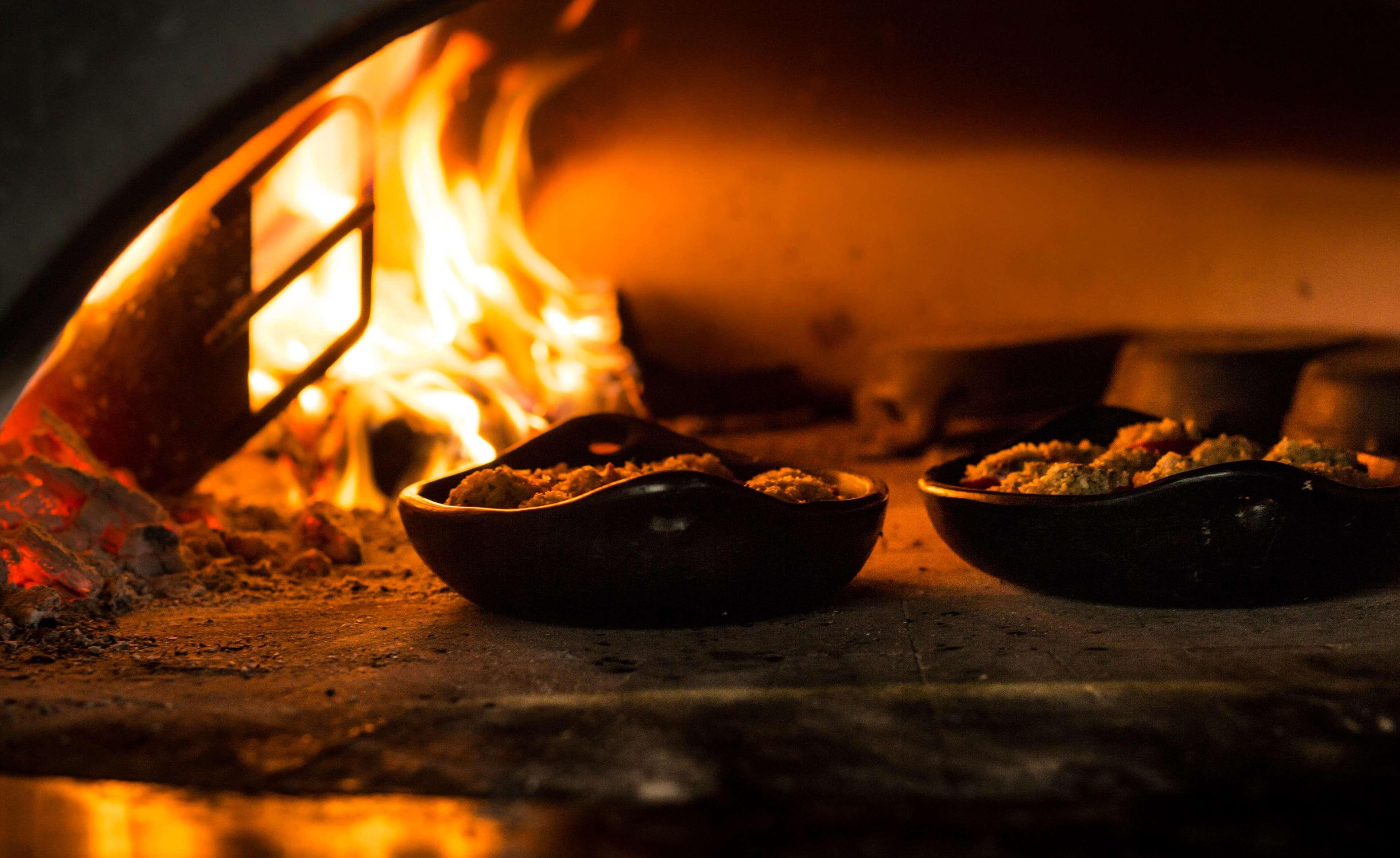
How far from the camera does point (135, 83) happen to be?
2111mm

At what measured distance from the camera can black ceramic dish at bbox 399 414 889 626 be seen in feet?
7.39

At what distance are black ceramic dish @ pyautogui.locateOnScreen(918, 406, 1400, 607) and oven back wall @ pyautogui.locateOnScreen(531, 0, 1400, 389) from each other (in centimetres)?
234

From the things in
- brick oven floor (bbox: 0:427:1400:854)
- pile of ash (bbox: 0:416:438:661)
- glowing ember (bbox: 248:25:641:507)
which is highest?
glowing ember (bbox: 248:25:641:507)

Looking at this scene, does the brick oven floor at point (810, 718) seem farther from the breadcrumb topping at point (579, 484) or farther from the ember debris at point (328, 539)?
the ember debris at point (328, 539)

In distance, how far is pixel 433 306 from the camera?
4.41m

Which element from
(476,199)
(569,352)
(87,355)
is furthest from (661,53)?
(87,355)

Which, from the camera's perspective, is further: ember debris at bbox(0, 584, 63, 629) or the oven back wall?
the oven back wall

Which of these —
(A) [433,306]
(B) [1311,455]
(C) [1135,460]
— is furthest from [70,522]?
(B) [1311,455]

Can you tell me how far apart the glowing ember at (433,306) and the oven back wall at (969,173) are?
28cm

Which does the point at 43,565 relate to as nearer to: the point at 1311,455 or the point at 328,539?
the point at 328,539

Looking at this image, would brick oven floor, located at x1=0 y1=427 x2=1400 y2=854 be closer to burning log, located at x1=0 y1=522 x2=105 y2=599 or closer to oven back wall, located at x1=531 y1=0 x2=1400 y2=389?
burning log, located at x1=0 y1=522 x2=105 y2=599

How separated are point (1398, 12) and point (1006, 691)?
2.96m

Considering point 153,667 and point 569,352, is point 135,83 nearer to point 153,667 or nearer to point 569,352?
point 153,667

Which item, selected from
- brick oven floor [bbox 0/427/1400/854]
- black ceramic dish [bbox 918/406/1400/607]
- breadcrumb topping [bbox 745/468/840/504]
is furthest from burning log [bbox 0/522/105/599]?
black ceramic dish [bbox 918/406/1400/607]
